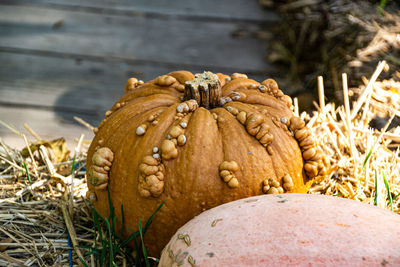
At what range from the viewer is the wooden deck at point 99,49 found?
3.83 metres

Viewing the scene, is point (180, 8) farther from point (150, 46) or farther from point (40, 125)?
point (40, 125)

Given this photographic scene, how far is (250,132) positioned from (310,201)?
15.7 inches

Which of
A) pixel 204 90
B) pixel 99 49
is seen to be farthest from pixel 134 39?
pixel 204 90

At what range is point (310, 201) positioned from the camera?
1434 millimetres

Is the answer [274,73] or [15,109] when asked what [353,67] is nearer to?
[274,73]

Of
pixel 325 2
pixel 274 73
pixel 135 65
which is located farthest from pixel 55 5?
pixel 325 2

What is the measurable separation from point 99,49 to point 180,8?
39.0 inches

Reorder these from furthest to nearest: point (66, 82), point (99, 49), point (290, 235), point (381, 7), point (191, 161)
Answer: point (99, 49) → point (66, 82) → point (381, 7) → point (191, 161) → point (290, 235)

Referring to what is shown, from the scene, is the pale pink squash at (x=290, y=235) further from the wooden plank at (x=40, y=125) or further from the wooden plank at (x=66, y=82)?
the wooden plank at (x=66, y=82)

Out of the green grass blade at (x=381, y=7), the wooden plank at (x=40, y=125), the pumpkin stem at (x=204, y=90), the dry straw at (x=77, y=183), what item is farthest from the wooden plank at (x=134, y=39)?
the pumpkin stem at (x=204, y=90)

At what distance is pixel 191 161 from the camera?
165cm

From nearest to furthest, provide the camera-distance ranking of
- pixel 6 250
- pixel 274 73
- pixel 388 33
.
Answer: pixel 6 250, pixel 388 33, pixel 274 73

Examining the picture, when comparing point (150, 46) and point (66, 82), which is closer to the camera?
point (66, 82)

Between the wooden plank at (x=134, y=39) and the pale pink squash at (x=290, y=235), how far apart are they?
2745 millimetres
